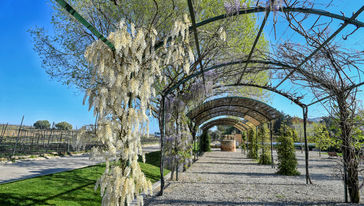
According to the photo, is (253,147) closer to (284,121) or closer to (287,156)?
(284,121)

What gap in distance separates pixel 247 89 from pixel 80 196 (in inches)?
404

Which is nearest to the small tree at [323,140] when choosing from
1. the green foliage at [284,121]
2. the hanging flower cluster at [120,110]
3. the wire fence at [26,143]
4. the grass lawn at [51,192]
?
the green foliage at [284,121]

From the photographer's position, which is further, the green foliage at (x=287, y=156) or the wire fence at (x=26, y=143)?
the wire fence at (x=26, y=143)

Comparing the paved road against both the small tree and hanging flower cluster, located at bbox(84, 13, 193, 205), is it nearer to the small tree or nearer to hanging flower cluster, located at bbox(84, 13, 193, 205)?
hanging flower cluster, located at bbox(84, 13, 193, 205)

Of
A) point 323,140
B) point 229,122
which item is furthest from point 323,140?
point 229,122

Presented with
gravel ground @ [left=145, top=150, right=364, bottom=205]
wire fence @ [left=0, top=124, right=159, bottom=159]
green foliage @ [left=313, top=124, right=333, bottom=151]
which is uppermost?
green foliage @ [left=313, top=124, right=333, bottom=151]

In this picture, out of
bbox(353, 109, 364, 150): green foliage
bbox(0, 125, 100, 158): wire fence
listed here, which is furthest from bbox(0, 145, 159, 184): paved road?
bbox(353, 109, 364, 150): green foliage

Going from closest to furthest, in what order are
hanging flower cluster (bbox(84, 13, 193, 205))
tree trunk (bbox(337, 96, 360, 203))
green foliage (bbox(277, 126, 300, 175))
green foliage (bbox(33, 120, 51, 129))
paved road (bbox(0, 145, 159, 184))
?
hanging flower cluster (bbox(84, 13, 193, 205)) < tree trunk (bbox(337, 96, 360, 203)) < paved road (bbox(0, 145, 159, 184)) < green foliage (bbox(277, 126, 300, 175)) < green foliage (bbox(33, 120, 51, 129))

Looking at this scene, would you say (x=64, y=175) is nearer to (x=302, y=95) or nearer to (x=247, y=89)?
(x=302, y=95)

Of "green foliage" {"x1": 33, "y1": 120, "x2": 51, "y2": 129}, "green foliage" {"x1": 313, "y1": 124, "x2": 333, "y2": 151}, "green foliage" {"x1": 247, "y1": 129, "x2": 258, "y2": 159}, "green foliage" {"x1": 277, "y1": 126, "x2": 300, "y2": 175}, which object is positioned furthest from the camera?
"green foliage" {"x1": 247, "y1": 129, "x2": 258, "y2": 159}

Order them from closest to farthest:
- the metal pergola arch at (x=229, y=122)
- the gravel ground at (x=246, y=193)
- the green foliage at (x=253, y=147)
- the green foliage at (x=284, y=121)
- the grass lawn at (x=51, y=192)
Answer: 1. the grass lawn at (x=51, y=192)
2. the gravel ground at (x=246, y=193)
3. the green foliage at (x=284, y=121)
4. the green foliage at (x=253, y=147)
5. the metal pergola arch at (x=229, y=122)

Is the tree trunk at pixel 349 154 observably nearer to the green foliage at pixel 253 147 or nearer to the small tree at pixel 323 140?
the small tree at pixel 323 140

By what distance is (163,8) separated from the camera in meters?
7.28

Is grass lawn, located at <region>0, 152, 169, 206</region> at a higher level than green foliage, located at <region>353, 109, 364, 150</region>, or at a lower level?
lower
